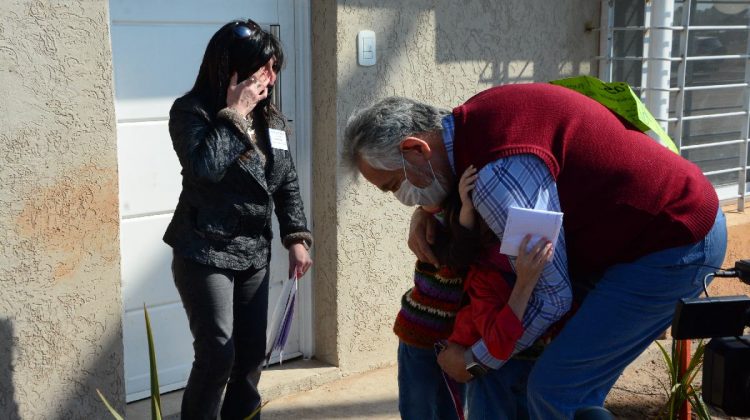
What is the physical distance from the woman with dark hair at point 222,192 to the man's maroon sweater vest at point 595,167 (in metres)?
1.08

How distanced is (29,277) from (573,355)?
208 cm

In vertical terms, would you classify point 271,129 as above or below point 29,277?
above

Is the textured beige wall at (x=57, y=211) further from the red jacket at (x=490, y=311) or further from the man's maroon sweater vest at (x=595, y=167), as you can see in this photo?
the man's maroon sweater vest at (x=595, y=167)

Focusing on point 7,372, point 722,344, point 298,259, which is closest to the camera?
point 722,344

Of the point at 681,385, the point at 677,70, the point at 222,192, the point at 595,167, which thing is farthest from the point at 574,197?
the point at 677,70

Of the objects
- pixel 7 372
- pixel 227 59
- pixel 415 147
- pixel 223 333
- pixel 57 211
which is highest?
pixel 227 59

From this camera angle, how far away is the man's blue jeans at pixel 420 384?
321 centimetres

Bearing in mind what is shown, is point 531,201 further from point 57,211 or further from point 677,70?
point 677,70

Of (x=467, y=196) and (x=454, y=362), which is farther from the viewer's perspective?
(x=454, y=362)

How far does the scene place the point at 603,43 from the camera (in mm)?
5762

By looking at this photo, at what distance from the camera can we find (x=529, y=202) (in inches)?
99.0

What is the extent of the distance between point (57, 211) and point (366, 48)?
5.72 ft

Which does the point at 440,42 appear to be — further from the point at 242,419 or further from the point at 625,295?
the point at 625,295

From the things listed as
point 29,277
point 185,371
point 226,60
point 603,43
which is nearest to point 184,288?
point 29,277
